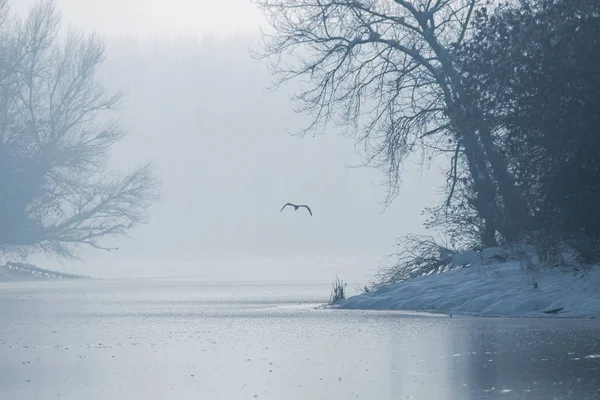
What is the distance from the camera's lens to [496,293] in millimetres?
18578

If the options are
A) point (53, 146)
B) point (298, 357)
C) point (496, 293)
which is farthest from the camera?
point (53, 146)

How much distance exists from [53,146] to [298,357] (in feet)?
137

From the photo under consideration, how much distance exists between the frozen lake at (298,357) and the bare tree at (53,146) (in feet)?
107

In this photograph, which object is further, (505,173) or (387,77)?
(387,77)

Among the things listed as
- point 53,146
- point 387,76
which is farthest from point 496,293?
point 53,146

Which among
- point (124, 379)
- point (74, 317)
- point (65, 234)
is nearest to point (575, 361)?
point (124, 379)

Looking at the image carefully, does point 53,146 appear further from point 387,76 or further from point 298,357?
point 298,357

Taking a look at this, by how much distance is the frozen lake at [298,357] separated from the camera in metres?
8.33

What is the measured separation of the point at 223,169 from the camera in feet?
429

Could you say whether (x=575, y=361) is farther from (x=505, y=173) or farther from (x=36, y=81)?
(x=36, y=81)

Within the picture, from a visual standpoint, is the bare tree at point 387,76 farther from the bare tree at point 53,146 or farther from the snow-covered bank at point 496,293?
the bare tree at point 53,146

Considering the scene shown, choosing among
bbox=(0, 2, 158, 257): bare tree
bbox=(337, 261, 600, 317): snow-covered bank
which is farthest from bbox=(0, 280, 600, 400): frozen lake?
bbox=(0, 2, 158, 257): bare tree

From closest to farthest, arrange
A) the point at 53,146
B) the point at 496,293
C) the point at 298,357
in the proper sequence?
the point at 298,357 → the point at 496,293 → the point at 53,146

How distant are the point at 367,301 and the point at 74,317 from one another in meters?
5.64
